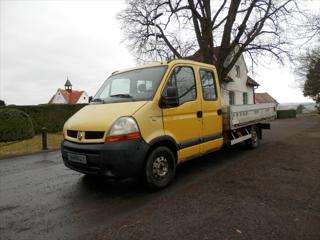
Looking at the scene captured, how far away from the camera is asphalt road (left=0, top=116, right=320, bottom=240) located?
326 cm

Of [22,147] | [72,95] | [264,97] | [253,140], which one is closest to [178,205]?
[253,140]

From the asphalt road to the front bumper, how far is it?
0.52m

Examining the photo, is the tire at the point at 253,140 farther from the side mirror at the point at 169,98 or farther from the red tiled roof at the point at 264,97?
the red tiled roof at the point at 264,97

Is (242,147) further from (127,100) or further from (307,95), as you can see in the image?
(307,95)

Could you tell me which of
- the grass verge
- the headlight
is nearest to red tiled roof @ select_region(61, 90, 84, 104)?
the grass verge

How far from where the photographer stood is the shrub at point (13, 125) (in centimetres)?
1238

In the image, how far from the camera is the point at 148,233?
3201 millimetres

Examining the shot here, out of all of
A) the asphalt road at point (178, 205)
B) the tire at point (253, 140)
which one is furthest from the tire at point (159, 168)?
the tire at point (253, 140)

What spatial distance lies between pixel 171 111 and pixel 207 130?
1.33 m

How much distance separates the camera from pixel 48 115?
16359 millimetres

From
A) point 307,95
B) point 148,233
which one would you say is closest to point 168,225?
point 148,233

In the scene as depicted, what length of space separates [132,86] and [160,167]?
171 cm

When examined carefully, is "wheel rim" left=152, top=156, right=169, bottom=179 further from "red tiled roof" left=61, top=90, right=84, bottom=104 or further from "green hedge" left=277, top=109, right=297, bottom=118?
"red tiled roof" left=61, top=90, right=84, bottom=104

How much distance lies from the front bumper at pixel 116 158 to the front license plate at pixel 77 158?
0.12ft
